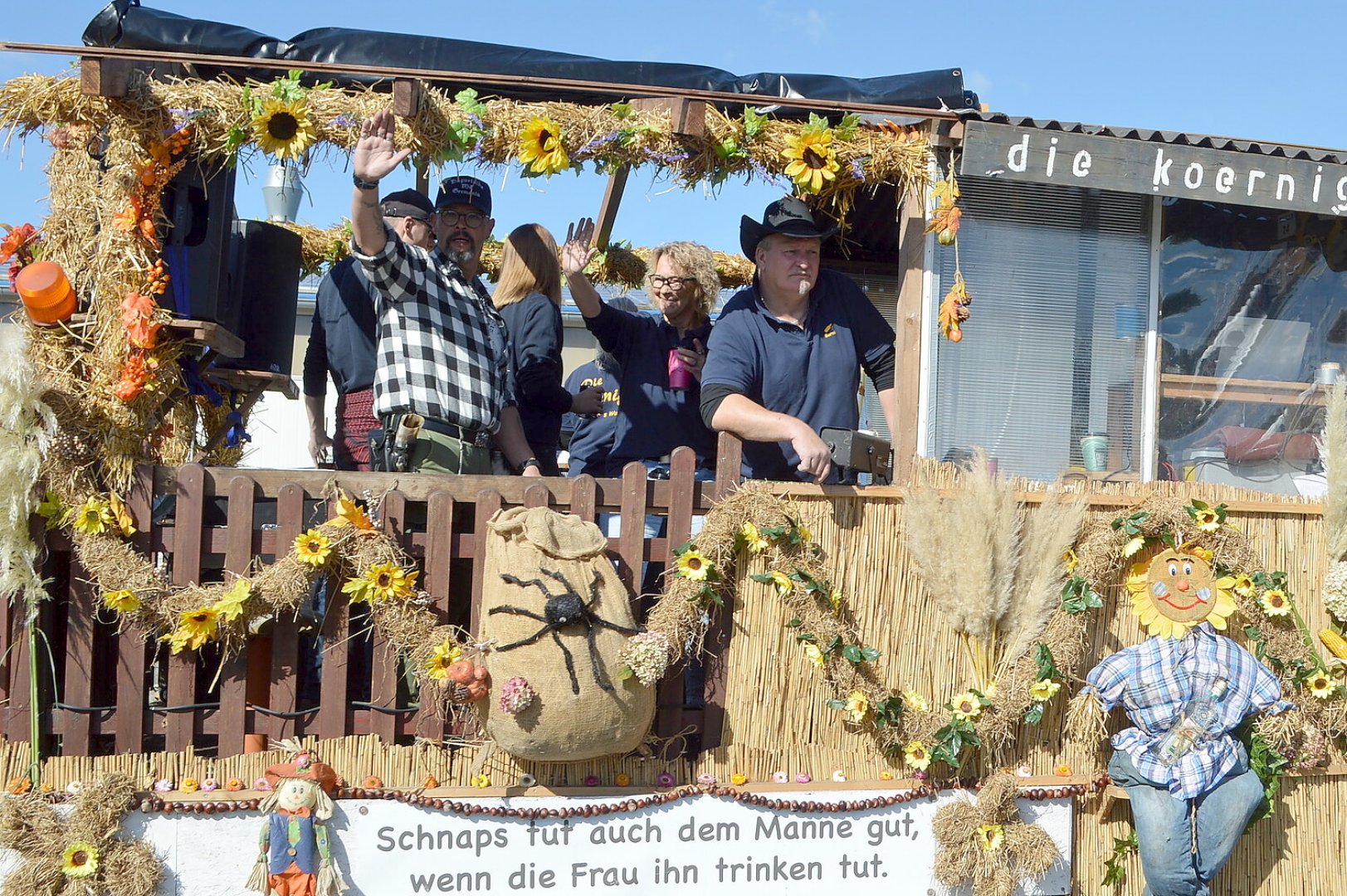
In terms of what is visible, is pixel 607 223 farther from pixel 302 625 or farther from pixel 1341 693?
pixel 1341 693

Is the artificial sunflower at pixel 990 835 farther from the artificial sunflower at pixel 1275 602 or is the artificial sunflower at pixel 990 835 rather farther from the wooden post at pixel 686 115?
the wooden post at pixel 686 115

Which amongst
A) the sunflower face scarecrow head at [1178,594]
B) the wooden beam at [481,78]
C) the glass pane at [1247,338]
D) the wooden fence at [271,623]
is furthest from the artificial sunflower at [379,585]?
the glass pane at [1247,338]

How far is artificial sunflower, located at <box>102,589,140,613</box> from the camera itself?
3998 mm

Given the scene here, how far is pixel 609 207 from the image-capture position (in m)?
6.99

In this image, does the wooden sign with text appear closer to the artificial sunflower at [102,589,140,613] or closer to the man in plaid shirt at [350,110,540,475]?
the man in plaid shirt at [350,110,540,475]

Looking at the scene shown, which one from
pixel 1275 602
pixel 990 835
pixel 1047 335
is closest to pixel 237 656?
pixel 990 835

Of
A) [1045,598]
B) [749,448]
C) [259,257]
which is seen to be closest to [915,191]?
[749,448]

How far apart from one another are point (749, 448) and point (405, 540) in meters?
1.49

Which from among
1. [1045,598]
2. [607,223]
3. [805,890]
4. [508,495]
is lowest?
[805,890]

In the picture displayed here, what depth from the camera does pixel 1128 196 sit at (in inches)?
215

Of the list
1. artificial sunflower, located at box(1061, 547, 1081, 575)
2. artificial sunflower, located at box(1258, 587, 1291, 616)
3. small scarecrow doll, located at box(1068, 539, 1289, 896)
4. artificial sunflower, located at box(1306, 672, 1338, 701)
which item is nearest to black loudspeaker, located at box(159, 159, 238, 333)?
artificial sunflower, located at box(1061, 547, 1081, 575)

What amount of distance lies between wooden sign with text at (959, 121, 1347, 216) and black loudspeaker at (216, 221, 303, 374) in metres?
3.64

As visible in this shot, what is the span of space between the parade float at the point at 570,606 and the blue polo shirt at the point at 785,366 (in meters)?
0.30

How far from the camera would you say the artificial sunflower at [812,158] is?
15.2 feet
